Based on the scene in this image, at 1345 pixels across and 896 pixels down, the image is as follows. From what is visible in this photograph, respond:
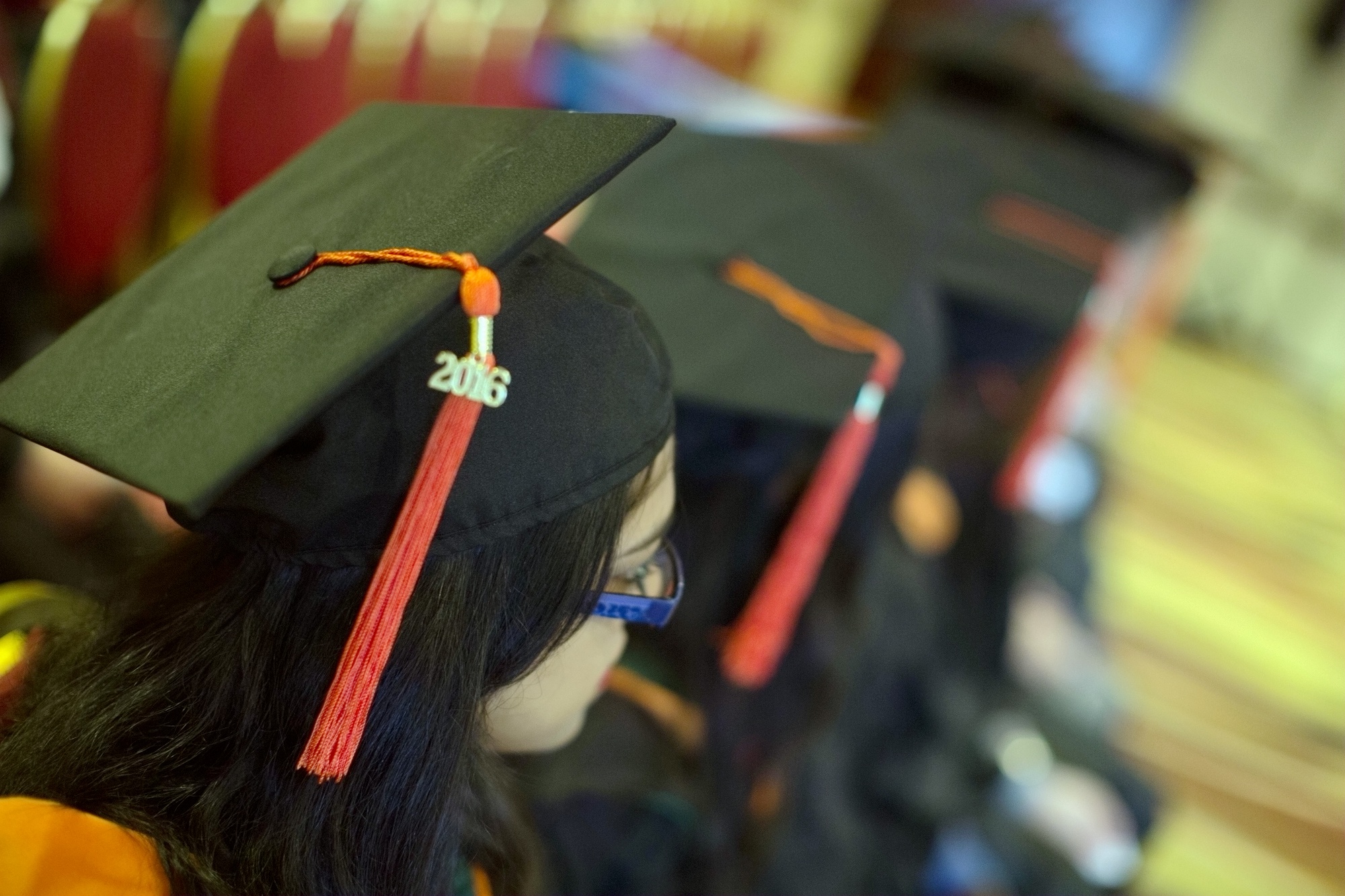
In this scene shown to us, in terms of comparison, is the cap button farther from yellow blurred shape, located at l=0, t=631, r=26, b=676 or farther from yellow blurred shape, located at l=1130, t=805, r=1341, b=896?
yellow blurred shape, located at l=1130, t=805, r=1341, b=896

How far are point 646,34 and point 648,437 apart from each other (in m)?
3.39

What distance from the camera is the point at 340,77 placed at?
204cm

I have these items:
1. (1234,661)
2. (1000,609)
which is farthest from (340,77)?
(1234,661)

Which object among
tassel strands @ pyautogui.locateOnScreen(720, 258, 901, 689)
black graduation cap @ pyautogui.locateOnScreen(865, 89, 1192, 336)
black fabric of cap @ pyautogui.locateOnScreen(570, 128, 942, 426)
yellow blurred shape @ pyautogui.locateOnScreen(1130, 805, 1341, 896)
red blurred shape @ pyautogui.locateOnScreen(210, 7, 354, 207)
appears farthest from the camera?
yellow blurred shape @ pyautogui.locateOnScreen(1130, 805, 1341, 896)

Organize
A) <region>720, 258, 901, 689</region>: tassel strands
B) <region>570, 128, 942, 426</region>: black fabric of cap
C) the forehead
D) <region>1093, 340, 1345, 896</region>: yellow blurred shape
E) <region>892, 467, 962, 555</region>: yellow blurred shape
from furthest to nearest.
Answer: <region>1093, 340, 1345, 896</region>: yellow blurred shape < <region>892, 467, 962, 555</region>: yellow blurred shape < <region>720, 258, 901, 689</region>: tassel strands < <region>570, 128, 942, 426</region>: black fabric of cap < the forehead

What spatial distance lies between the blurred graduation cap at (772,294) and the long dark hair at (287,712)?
0.39 metres

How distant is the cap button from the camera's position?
65cm

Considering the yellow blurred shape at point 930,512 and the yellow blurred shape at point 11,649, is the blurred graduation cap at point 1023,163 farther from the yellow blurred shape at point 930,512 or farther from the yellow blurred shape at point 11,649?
the yellow blurred shape at point 11,649

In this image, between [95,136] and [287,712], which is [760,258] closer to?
[287,712]

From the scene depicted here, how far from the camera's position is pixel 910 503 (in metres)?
2.09

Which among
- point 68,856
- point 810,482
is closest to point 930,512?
point 810,482

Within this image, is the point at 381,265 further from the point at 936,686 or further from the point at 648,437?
the point at 936,686

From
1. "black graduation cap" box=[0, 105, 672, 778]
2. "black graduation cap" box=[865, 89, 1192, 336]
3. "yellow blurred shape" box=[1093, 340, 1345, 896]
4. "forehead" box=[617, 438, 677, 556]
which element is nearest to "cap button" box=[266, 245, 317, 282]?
"black graduation cap" box=[0, 105, 672, 778]

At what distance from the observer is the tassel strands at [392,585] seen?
0.60 m
